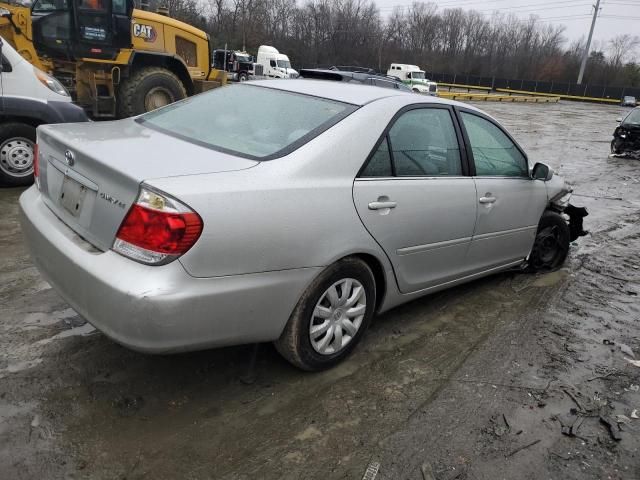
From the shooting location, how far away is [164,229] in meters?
2.22

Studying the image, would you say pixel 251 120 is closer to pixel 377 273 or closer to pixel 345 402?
pixel 377 273

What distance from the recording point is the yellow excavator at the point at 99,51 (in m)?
9.37

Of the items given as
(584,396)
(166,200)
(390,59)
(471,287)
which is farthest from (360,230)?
(390,59)

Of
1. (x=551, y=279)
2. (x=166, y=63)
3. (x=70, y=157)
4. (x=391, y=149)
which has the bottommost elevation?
(x=551, y=279)

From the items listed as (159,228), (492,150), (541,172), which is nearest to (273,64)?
(541,172)

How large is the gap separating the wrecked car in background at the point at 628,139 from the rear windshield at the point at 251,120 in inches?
592

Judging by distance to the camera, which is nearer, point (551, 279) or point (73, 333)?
point (73, 333)

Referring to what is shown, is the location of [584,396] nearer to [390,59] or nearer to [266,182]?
[266,182]

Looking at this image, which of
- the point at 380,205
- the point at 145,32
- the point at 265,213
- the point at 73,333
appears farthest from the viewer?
the point at 145,32

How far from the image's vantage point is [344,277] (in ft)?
9.49

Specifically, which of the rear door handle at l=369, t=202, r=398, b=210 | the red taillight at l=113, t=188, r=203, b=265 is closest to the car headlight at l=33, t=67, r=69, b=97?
the red taillight at l=113, t=188, r=203, b=265

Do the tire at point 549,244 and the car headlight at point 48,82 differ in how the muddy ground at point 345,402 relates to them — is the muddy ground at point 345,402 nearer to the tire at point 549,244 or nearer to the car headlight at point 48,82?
the tire at point 549,244

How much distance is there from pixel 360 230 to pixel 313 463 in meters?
1.20

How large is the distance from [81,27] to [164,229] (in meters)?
9.12
